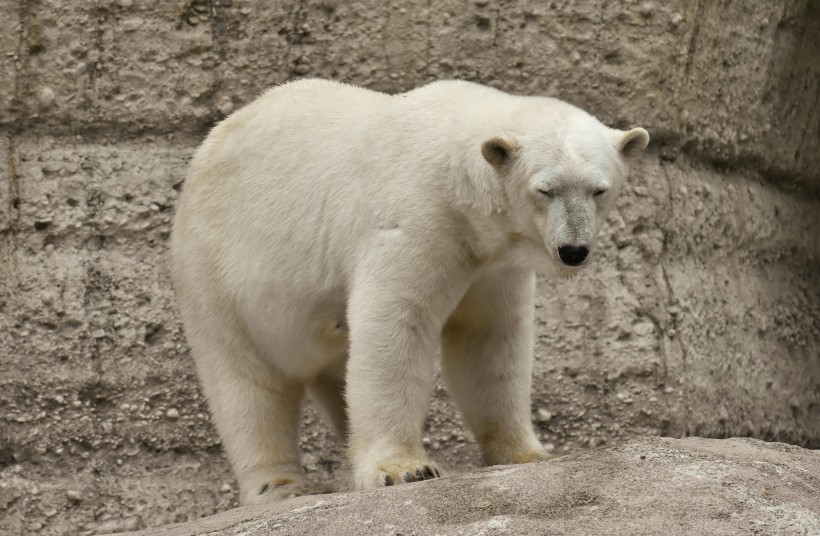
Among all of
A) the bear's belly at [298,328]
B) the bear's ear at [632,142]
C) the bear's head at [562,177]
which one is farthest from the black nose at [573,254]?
the bear's belly at [298,328]

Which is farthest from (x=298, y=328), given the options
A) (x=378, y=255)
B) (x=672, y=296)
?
(x=672, y=296)

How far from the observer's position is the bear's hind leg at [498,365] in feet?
14.8

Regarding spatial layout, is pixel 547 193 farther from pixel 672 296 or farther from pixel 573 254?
pixel 672 296

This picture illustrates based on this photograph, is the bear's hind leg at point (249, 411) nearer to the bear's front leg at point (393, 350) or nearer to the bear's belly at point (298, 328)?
the bear's belly at point (298, 328)

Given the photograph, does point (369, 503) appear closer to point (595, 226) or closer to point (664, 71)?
point (595, 226)

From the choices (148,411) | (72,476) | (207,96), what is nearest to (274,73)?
(207,96)

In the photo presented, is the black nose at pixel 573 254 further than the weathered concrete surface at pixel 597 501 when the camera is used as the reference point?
Yes

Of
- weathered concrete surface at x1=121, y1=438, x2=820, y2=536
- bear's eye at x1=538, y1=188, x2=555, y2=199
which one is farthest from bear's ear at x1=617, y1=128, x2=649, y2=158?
weathered concrete surface at x1=121, y1=438, x2=820, y2=536

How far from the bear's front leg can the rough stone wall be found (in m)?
1.88

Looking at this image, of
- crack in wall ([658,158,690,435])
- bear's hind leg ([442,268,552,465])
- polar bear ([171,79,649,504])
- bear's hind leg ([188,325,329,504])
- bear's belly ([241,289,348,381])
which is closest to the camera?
polar bear ([171,79,649,504])

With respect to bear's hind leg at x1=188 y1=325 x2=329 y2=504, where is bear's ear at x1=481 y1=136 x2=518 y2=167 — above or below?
above

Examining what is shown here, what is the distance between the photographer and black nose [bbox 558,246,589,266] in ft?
12.3

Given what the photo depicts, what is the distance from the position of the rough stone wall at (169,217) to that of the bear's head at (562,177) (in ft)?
6.69

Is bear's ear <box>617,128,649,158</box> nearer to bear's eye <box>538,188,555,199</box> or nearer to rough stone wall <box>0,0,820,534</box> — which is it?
bear's eye <box>538,188,555,199</box>
